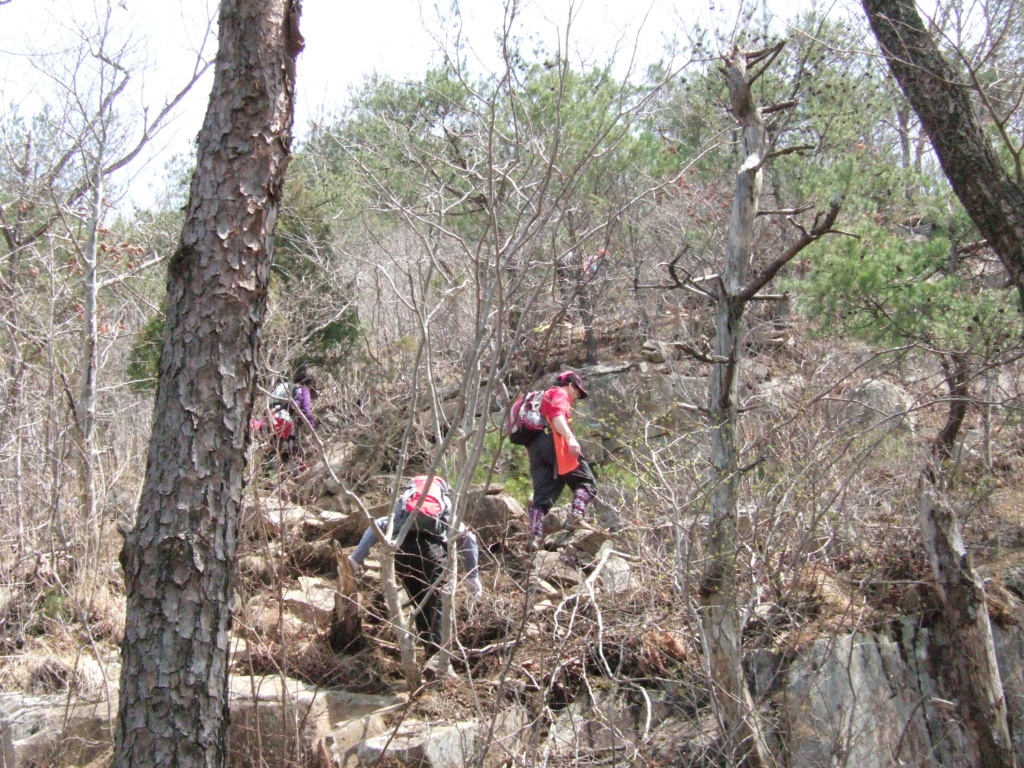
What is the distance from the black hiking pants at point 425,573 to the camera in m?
5.50

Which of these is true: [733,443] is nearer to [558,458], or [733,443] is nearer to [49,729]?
[558,458]

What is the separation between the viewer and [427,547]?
5570 mm

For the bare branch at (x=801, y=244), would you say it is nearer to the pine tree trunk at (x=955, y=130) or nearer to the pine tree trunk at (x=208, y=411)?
the pine tree trunk at (x=955, y=130)

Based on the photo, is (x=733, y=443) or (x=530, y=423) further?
(x=530, y=423)

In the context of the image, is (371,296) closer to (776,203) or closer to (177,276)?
(776,203)

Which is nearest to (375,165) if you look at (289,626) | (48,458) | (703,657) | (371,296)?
(371,296)

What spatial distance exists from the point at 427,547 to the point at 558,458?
4.37 ft

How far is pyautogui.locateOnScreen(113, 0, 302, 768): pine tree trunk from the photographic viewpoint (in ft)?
10.5

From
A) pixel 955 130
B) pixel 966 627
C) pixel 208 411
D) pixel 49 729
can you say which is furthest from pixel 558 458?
pixel 49 729

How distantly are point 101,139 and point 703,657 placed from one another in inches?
242

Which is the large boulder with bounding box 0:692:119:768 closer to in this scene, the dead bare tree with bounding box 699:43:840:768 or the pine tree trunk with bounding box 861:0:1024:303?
the dead bare tree with bounding box 699:43:840:768

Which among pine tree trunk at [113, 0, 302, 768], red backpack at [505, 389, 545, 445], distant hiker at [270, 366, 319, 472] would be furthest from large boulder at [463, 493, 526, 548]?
pine tree trunk at [113, 0, 302, 768]

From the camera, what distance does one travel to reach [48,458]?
629 cm

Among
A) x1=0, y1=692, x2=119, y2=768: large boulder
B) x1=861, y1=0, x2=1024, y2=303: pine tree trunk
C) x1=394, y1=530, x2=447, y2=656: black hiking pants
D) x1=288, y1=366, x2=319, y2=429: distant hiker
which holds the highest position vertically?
x1=861, y1=0, x2=1024, y2=303: pine tree trunk
